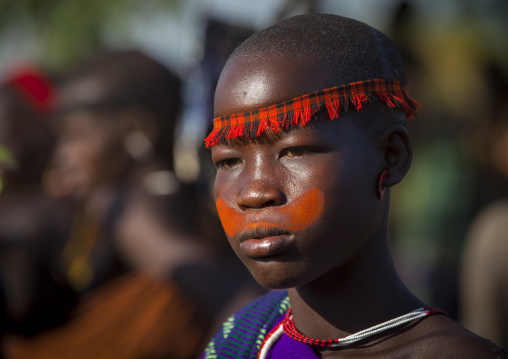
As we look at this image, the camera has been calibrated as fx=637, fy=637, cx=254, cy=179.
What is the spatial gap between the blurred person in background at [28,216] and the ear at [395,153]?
9.06 ft

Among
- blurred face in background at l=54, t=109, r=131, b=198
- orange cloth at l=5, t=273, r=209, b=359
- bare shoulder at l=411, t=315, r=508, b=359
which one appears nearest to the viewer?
bare shoulder at l=411, t=315, r=508, b=359

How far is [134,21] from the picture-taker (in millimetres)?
9242

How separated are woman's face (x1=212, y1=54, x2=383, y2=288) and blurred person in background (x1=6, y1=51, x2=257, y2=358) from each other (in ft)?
6.09

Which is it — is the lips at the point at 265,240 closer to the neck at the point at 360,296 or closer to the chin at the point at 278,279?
the chin at the point at 278,279

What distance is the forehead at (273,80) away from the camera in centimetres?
147

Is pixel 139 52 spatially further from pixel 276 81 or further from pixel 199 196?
pixel 276 81

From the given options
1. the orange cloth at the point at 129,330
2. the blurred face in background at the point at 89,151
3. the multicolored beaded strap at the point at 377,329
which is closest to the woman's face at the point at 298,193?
the multicolored beaded strap at the point at 377,329

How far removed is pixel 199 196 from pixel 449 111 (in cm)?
537

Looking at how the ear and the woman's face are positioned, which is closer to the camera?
the woman's face

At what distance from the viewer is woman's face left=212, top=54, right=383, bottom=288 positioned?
145 centimetres

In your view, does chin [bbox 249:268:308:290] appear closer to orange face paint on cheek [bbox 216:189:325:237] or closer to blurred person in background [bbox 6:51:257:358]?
orange face paint on cheek [bbox 216:189:325:237]

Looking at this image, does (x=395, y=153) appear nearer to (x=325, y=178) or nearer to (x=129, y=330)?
(x=325, y=178)

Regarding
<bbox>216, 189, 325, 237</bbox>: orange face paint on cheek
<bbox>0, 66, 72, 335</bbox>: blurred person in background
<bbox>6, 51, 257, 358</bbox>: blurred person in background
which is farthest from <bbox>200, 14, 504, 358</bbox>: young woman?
<bbox>0, 66, 72, 335</bbox>: blurred person in background

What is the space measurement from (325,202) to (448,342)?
427 mm
